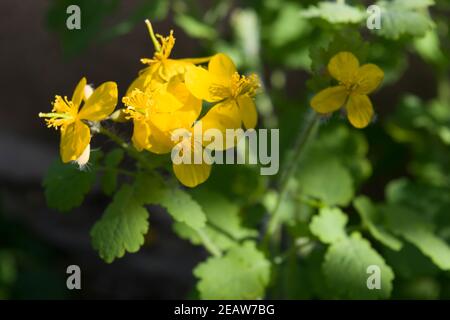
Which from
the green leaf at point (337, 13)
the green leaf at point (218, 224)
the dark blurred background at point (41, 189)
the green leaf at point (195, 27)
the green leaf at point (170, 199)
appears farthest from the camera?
the dark blurred background at point (41, 189)

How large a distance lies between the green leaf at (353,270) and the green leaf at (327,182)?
0.21 metres

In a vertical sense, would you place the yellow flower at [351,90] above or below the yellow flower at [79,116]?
above

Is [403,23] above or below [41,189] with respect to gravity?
below

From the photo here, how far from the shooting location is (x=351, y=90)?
1.14 metres

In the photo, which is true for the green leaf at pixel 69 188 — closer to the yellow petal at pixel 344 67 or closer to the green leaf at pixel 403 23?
the yellow petal at pixel 344 67

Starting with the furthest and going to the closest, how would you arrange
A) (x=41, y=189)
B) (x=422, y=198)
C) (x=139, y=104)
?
(x=41, y=189) → (x=422, y=198) → (x=139, y=104)

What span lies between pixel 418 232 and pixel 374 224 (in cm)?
9

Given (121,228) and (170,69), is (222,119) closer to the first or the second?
(170,69)

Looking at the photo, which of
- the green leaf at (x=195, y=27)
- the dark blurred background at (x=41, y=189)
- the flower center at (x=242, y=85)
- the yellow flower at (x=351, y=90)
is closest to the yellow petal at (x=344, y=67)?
the yellow flower at (x=351, y=90)

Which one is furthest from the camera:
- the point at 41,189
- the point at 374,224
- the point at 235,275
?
the point at 41,189

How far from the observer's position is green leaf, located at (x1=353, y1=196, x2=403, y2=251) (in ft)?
4.39

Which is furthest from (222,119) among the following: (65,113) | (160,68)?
(65,113)

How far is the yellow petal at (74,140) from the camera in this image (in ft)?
3.49

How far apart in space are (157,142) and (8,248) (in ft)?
4.55
